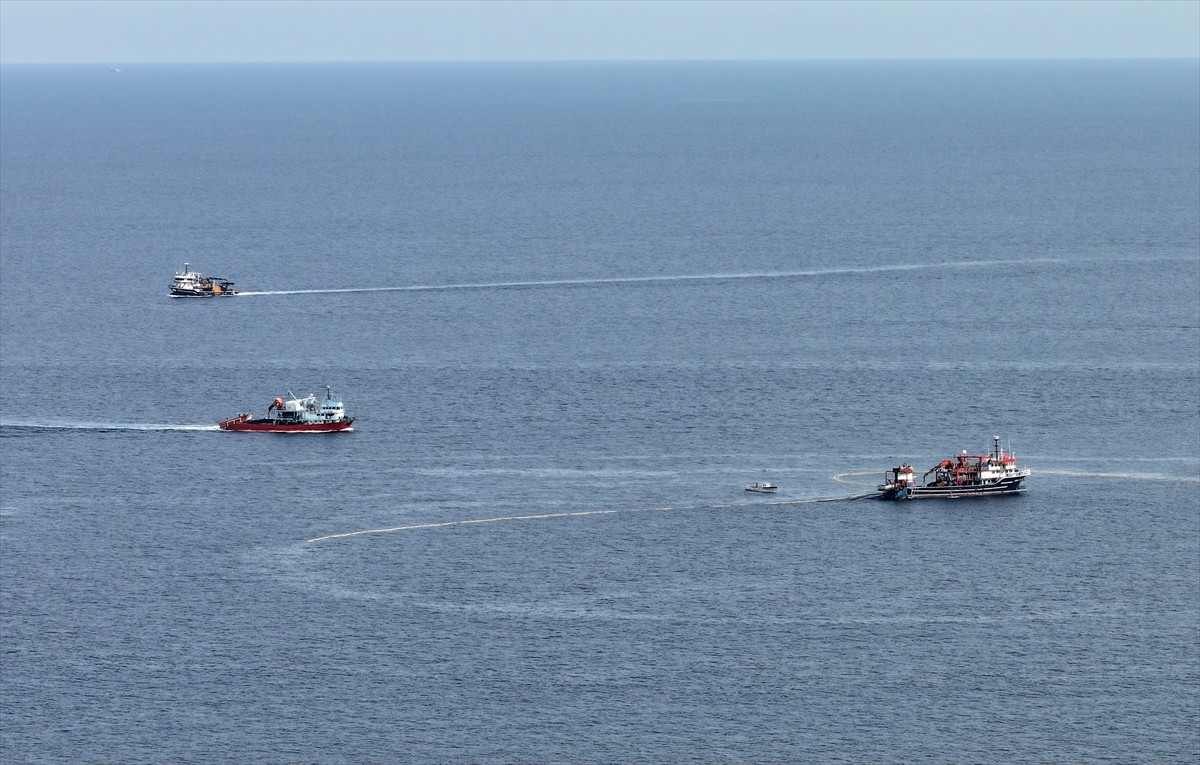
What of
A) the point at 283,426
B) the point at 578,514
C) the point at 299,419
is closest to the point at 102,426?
the point at 283,426

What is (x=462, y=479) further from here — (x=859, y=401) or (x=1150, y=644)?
(x=1150, y=644)

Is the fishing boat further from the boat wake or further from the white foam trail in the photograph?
the white foam trail

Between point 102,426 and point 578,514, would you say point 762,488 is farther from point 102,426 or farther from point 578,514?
point 102,426

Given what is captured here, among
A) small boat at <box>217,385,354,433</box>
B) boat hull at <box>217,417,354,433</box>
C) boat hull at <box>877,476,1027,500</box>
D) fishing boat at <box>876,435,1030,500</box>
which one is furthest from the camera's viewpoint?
small boat at <box>217,385,354,433</box>

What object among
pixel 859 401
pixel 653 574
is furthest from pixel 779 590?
pixel 859 401

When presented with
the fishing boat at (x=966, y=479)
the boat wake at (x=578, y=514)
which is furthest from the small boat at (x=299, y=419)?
the fishing boat at (x=966, y=479)

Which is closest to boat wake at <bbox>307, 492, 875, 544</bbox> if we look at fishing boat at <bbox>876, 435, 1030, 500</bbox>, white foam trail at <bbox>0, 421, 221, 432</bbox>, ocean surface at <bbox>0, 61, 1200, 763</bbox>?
ocean surface at <bbox>0, 61, 1200, 763</bbox>
